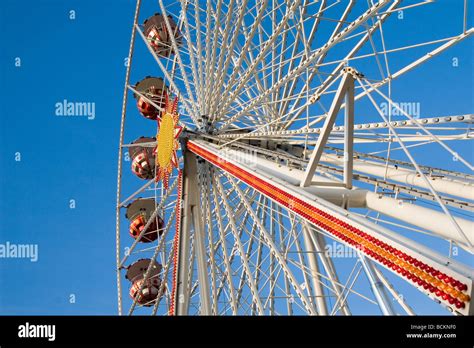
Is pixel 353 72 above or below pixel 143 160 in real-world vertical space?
above

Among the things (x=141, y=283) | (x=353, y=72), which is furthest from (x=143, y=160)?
(x=353, y=72)

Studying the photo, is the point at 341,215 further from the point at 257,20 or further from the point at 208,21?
the point at 208,21

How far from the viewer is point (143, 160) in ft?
58.2

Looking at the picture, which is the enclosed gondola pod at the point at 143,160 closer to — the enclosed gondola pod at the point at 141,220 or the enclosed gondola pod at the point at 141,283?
the enclosed gondola pod at the point at 141,220

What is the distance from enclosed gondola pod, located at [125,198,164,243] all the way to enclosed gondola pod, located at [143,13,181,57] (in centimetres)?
446

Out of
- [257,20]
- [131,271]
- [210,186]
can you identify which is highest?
[257,20]

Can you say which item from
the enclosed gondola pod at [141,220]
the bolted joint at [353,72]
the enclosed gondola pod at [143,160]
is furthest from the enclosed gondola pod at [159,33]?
the bolted joint at [353,72]

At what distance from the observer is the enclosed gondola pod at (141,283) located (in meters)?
17.2

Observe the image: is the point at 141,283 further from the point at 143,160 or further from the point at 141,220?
the point at 143,160

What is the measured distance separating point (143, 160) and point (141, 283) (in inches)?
139
